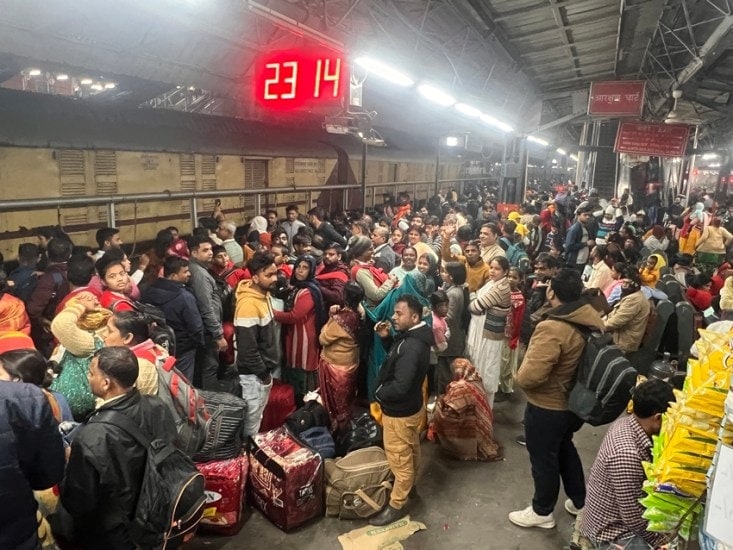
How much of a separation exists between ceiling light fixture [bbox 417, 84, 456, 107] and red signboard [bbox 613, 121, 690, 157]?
5043 mm

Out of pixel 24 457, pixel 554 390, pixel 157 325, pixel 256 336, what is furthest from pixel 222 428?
pixel 554 390

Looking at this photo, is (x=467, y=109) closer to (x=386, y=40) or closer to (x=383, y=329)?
(x=386, y=40)

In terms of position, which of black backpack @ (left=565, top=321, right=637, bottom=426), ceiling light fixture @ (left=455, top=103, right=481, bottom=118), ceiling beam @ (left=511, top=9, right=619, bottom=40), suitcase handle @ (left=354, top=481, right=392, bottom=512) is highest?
ceiling beam @ (left=511, top=9, right=619, bottom=40)

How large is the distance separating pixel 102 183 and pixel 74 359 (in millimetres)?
3535

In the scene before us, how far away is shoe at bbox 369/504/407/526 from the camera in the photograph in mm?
3383

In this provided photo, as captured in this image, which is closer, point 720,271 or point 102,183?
point 102,183

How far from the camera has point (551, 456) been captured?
10.6ft

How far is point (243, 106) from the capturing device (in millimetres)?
12102

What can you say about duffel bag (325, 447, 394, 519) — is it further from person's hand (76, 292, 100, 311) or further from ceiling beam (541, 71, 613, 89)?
ceiling beam (541, 71, 613, 89)

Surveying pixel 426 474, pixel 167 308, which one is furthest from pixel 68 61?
pixel 426 474

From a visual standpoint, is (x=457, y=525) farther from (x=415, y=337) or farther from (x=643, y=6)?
(x=643, y=6)

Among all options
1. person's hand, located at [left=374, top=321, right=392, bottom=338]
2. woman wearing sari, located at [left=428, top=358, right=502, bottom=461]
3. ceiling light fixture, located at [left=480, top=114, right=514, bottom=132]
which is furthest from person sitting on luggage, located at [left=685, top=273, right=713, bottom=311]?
ceiling light fixture, located at [left=480, top=114, right=514, bottom=132]

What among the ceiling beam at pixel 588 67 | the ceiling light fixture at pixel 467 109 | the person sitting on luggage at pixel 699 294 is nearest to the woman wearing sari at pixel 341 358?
the person sitting on luggage at pixel 699 294

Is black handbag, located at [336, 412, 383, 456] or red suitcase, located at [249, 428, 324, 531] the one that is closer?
red suitcase, located at [249, 428, 324, 531]
